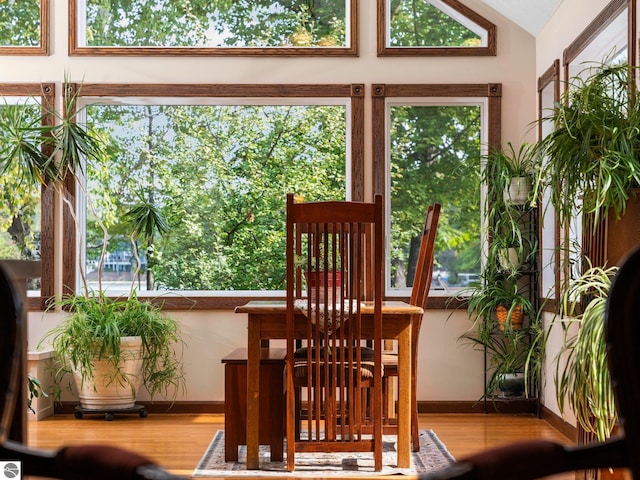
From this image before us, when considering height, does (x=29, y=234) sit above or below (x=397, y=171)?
below

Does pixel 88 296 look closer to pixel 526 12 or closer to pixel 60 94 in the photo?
pixel 60 94

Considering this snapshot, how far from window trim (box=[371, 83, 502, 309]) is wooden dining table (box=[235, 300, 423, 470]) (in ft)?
6.75

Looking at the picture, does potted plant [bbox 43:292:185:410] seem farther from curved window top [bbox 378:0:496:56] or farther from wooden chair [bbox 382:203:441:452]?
curved window top [bbox 378:0:496:56]

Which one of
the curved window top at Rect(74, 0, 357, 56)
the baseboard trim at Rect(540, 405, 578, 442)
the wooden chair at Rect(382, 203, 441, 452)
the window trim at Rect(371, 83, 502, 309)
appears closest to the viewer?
the wooden chair at Rect(382, 203, 441, 452)

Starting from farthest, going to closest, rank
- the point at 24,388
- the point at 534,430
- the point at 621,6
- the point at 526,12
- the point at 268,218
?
the point at 268,218, the point at 526,12, the point at 534,430, the point at 621,6, the point at 24,388

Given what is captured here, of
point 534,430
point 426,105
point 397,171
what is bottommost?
point 534,430

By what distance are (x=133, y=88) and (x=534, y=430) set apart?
3544 mm

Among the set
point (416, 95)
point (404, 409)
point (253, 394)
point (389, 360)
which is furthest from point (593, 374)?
point (416, 95)

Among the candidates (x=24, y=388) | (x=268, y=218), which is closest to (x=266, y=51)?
(x=268, y=218)

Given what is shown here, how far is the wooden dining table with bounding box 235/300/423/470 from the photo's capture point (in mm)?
4262

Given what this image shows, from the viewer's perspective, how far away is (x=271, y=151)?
6469 millimetres

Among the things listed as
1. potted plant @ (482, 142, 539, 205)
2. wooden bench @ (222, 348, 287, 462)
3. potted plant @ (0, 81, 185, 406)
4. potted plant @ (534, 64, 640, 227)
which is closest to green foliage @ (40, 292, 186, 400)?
potted plant @ (0, 81, 185, 406)

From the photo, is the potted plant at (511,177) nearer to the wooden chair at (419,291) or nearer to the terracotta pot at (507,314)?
the terracotta pot at (507,314)

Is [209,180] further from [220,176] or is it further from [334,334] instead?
[334,334]
